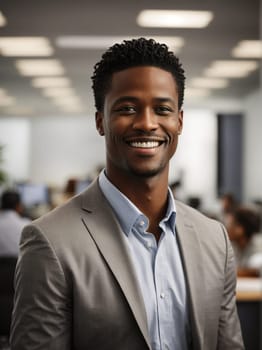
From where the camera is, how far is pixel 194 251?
3.39ft

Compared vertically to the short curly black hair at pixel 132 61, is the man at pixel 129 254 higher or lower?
lower

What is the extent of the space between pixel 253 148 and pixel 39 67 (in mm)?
3762

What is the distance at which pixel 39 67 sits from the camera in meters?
6.36

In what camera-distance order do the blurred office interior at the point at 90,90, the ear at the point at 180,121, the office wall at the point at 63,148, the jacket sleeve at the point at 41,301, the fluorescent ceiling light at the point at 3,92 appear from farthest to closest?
the office wall at the point at 63,148
the fluorescent ceiling light at the point at 3,92
the blurred office interior at the point at 90,90
the ear at the point at 180,121
the jacket sleeve at the point at 41,301

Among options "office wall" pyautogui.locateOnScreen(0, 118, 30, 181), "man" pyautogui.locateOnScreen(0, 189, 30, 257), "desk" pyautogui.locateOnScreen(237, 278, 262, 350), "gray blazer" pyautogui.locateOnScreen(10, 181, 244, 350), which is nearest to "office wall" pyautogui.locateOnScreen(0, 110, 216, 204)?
"office wall" pyautogui.locateOnScreen(0, 118, 30, 181)

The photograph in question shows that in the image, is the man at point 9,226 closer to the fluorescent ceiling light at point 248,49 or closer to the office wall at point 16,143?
the fluorescent ceiling light at point 248,49

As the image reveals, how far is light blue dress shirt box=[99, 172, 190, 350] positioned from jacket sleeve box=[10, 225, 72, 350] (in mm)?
142

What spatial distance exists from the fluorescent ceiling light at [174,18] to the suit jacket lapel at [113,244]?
356 centimetres

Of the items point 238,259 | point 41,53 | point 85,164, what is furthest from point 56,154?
point 238,259

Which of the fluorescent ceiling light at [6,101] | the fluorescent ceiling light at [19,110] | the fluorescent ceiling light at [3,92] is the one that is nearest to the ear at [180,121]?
the fluorescent ceiling light at [3,92]

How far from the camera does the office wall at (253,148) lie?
8273 mm

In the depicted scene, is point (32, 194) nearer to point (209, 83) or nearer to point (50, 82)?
point (50, 82)

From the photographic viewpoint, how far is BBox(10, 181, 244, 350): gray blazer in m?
0.90

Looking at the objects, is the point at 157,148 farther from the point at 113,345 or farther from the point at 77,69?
the point at 77,69
